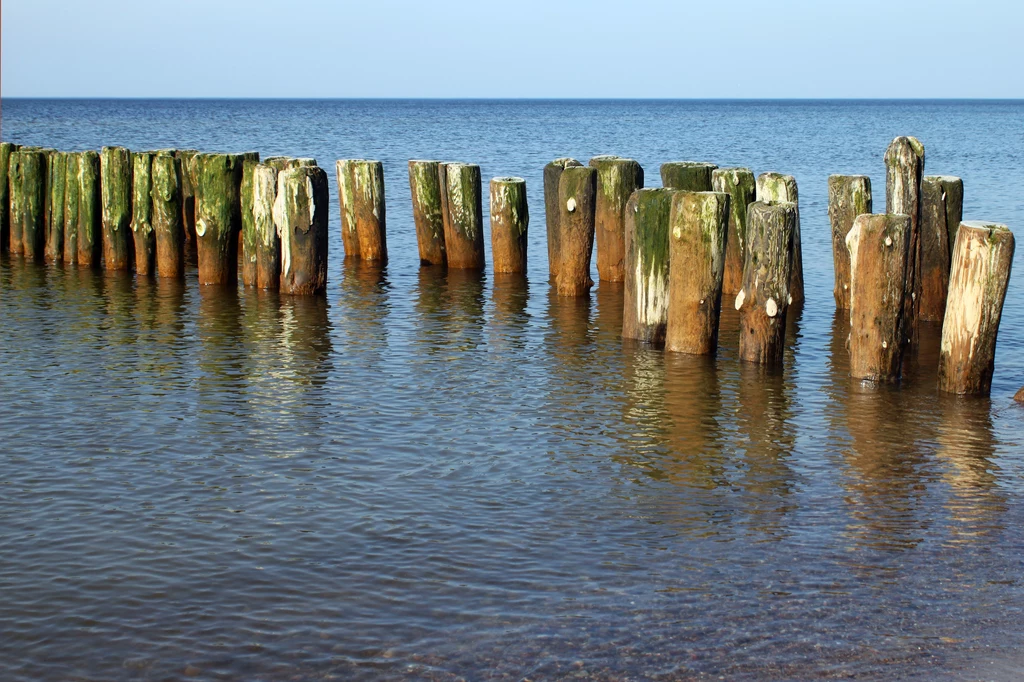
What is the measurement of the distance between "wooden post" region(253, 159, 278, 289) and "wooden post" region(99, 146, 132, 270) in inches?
83.0

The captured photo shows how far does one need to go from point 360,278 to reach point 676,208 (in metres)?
5.84

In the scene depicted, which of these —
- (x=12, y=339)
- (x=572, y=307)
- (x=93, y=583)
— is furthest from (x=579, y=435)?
(x=12, y=339)

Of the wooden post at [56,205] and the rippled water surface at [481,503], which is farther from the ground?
the wooden post at [56,205]

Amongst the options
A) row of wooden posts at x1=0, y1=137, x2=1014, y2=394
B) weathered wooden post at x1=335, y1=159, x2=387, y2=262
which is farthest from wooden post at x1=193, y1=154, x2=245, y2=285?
weathered wooden post at x1=335, y1=159, x2=387, y2=262

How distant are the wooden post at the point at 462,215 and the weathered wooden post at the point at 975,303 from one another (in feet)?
21.0

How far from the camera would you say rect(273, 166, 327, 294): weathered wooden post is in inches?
475

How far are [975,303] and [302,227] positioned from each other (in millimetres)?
6694

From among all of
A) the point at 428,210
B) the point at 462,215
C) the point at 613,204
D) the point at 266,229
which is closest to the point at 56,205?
the point at 266,229

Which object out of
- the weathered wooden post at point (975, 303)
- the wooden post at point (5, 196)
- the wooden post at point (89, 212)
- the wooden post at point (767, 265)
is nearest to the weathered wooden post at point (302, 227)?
the wooden post at point (89, 212)

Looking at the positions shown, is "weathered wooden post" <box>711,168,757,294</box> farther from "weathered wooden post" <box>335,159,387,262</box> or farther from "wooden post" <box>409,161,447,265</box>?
"weathered wooden post" <box>335,159,387,262</box>

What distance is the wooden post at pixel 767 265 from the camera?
9.06 m

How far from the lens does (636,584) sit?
5.47 m

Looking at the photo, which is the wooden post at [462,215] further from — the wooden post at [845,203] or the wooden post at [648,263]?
the wooden post at [845,203]

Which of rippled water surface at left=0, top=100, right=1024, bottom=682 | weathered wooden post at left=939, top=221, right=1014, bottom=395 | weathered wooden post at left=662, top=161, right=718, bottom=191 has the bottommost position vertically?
rippled water surface at left=0, top=100, right=1024, bottom=682
